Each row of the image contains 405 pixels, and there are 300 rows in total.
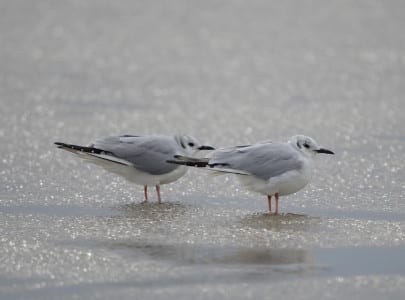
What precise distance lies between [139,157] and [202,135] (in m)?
1.66

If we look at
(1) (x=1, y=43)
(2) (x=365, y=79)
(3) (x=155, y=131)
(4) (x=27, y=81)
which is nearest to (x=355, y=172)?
(3) (x=155, y=131)

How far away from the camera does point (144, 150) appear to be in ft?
19.7

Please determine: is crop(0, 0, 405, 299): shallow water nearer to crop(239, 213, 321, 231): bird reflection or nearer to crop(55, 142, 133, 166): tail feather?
crop(239, 213, 321, 231): bird reflection

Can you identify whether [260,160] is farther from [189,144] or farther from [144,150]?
[144,150]

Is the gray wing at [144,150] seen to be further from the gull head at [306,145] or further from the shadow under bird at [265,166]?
the gull head at [306,145]

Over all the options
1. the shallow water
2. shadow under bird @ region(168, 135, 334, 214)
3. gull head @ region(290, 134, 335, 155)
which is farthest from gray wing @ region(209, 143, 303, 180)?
the shallow water

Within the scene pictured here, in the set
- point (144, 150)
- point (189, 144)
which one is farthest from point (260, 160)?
point (144, 150)

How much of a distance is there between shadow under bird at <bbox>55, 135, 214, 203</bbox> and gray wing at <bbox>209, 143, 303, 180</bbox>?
0.29 meters

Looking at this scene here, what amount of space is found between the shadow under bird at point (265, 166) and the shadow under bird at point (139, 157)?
0.18m

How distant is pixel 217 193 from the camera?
6.11 m

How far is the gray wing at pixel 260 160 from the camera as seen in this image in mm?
5695

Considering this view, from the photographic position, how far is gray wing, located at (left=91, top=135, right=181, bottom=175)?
5.95 meters

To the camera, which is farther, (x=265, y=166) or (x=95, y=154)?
(x=95, y=154)

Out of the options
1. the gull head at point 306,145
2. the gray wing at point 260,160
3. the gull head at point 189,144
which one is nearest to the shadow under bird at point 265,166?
the gray wing at point 260,160
